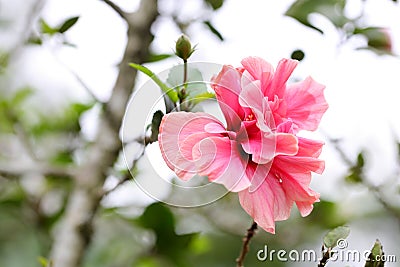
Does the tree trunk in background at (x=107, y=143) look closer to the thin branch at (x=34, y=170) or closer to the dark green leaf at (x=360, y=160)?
the thin branch at (x=34, y=170)

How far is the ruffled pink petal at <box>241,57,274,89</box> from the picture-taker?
1.23ft

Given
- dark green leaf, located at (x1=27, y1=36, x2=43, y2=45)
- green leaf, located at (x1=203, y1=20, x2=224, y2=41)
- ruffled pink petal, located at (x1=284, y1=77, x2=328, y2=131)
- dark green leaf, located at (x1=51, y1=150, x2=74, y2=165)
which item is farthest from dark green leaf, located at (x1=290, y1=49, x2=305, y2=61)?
dark green leaf, located at (x1=51, y1=150, x2=74, y2=165)

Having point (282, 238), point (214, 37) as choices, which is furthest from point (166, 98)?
point (282, 238)

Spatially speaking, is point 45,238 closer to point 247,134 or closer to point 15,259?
point 15,259

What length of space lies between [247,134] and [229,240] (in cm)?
68

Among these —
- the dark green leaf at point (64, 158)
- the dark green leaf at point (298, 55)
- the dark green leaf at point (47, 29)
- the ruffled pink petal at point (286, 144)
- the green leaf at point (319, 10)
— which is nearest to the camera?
the ruffled pink petal at point (286, 144)

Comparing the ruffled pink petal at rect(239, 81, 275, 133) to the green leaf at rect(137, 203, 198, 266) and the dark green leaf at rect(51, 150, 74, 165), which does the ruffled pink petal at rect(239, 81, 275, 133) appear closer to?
the green leaf at rect(137, 203, 198, 266)

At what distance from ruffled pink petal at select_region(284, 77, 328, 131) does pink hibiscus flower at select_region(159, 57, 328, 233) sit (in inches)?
0.4

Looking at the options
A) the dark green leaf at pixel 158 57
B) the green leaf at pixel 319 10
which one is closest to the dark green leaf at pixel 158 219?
the dark green leaf at pixel 158 57

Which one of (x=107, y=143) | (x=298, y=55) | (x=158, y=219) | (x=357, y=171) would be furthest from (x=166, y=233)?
(x=298, y=55)

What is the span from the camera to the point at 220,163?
0.36 m

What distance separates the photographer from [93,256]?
88cm

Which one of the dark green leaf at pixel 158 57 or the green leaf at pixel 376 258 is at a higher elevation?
the green leaf at pixel 376 258

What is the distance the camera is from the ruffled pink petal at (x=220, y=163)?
351 mm
